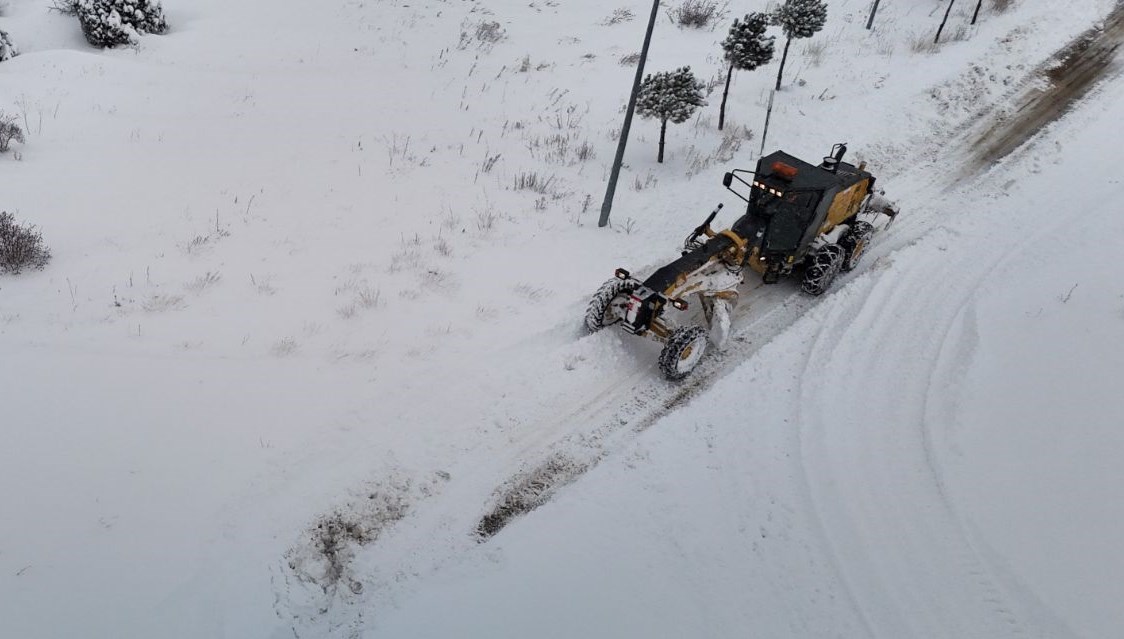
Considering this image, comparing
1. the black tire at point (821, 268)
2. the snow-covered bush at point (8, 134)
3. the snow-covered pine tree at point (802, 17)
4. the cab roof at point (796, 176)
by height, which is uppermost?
the snow-covered pine tree at point (802, 17)

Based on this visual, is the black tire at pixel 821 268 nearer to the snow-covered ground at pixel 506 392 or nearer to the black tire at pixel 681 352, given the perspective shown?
the snow-covered ground at pixel 506 392

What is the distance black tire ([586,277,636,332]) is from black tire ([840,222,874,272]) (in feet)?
13.0

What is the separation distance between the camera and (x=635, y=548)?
21.8 feet

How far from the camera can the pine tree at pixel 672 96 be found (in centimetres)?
1337

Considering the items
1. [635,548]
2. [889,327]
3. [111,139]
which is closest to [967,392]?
[889,327]

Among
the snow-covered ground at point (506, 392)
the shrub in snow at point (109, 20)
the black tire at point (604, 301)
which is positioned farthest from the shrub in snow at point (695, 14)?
the black tire at point (604, 301)

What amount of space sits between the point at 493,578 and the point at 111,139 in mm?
11373

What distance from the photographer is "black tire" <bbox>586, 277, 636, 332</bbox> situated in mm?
9117

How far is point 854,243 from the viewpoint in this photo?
35.5 feet

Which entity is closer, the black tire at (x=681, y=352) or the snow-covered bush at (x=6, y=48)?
the black tire at (x=681, y=352)

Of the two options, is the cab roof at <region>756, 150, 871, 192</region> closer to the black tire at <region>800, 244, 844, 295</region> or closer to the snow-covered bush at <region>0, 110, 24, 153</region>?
the black tire at <region>800, 244, 844, 295</region>

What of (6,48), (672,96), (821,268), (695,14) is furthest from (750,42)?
(6,48)

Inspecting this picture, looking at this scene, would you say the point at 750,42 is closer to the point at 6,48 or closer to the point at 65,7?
the point at 6,48

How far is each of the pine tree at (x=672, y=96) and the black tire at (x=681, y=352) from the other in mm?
6269
